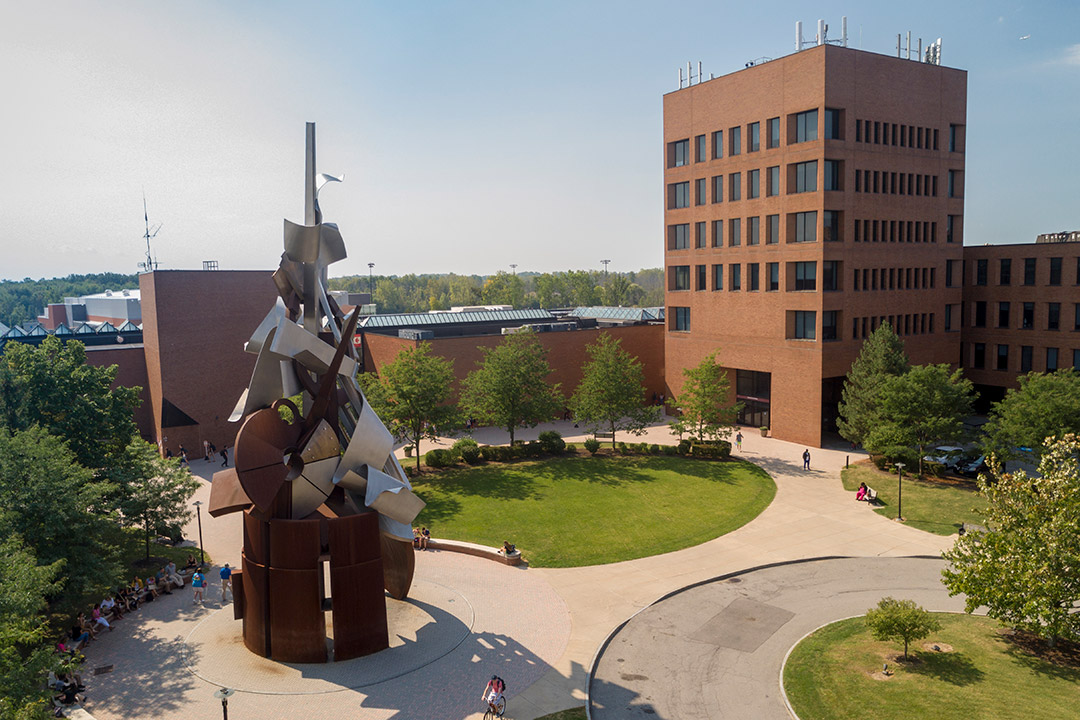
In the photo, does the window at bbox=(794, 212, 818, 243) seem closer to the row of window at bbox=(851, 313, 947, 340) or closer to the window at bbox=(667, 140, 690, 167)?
the row of window at bbox=(851, 313, 947, 340)

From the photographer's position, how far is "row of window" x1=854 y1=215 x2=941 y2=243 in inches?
1859

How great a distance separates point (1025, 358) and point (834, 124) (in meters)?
22.5

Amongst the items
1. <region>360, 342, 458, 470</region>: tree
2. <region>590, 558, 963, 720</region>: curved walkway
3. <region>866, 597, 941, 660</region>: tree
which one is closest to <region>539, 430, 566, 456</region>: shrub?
<region>360, 342, 458, 470</region>: tree

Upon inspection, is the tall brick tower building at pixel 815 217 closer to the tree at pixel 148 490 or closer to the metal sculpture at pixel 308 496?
the metal sculpture at pixel 308 496

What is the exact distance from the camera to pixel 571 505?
35.3 metres

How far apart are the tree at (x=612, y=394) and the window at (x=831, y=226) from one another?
14.4 meters

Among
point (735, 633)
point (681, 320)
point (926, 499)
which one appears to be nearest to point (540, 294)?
point (681, 320)

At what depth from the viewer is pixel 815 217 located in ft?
152

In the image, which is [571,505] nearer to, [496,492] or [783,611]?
[496,492]

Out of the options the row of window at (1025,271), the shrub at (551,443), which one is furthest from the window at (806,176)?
the shrub at (551,443)

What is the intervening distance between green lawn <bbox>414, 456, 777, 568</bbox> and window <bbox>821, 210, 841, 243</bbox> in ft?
50.5

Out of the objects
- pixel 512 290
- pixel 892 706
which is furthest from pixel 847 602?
pixel 512 290

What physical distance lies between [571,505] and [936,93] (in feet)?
127

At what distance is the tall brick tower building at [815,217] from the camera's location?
4612cm
